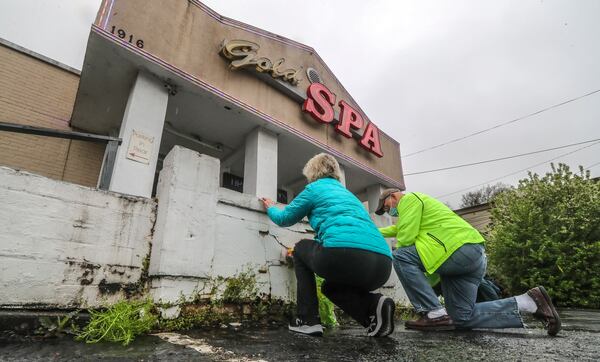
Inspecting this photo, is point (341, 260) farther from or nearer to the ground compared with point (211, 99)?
nearer to the ground

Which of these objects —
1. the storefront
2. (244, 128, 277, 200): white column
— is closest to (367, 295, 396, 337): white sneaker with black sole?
the storefront

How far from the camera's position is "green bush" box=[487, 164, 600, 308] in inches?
334

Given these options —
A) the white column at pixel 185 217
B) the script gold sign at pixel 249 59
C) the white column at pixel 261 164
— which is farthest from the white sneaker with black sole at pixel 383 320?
the script gold sign at pixel 249 59

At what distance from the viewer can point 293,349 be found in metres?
1.82

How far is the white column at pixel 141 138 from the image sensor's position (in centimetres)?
478

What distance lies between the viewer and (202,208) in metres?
2.88

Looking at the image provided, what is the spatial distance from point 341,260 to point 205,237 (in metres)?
1.32

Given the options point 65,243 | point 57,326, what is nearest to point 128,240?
point 65,243

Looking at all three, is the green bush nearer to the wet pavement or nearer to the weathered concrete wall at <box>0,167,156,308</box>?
the wet pavement

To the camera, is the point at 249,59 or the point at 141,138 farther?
the point at 249,59

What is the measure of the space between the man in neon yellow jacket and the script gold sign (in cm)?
530

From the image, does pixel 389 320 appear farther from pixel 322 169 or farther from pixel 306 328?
pixel 322 169

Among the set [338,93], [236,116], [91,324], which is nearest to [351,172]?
[338,93]

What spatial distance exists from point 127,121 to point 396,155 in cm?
991
